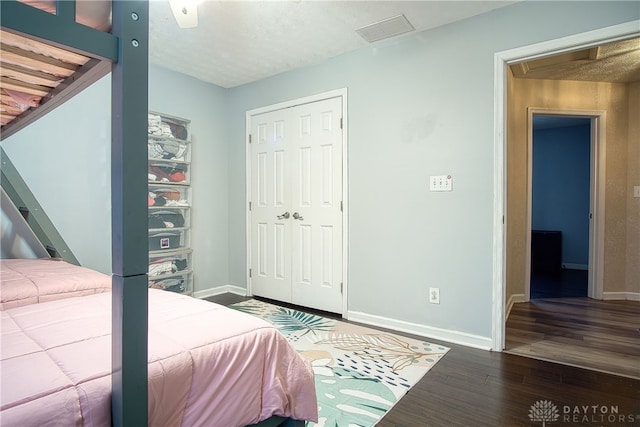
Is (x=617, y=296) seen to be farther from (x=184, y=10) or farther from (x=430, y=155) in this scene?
(x=184, y=10)

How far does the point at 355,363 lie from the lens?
2260 millimetres

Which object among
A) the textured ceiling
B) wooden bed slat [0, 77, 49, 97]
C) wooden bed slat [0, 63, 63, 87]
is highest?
the textured ceiling

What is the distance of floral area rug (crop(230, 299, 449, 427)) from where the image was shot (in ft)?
5.79

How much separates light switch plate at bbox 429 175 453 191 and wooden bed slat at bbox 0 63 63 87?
2389 millimetres

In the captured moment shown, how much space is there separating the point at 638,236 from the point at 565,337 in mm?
2094

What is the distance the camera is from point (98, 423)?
0.82m

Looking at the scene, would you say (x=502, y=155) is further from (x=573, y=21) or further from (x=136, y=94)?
(x=136, y=94)

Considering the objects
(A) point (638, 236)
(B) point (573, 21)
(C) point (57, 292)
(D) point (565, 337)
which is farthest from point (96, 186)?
(A) point (638, 236)

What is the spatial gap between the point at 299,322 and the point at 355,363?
36.1 inches

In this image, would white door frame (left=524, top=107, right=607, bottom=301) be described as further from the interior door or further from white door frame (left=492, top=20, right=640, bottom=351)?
the interior door

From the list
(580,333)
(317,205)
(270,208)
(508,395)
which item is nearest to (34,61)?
(508,395)

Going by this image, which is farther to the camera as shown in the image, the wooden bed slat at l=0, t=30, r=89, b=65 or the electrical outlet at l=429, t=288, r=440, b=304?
the electrical outlet at l=429, t=288, r=440, b=304

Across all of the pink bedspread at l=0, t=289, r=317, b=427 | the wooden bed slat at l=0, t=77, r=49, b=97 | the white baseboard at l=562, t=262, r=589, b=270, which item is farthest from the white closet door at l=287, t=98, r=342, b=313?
the white baseboard at l=562, t=262, r=589, b=270

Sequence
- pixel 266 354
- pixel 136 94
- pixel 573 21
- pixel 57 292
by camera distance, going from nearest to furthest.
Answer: pixel 136 94
pixel 266 354
pixel 57 292
pixel 573 21
